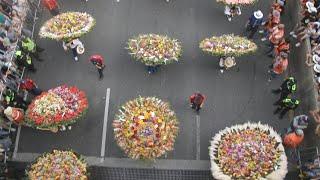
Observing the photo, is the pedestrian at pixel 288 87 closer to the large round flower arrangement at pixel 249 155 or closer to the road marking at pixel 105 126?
the large round flower arrangement at pixel 249 155

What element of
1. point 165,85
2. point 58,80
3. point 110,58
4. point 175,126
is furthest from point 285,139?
point 58,80

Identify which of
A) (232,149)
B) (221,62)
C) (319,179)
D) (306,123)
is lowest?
(319,179)

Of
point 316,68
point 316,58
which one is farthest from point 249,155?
point 316,58

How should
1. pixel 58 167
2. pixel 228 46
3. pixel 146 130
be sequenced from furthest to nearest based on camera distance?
pixel 228 46, pixel 146 130, pixel 58 167

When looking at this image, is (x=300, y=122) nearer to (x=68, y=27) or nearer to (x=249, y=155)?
(x=249, y=155)

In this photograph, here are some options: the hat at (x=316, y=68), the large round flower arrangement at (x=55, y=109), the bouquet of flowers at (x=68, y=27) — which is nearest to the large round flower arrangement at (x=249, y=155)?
the hat at (x=316, y=68)

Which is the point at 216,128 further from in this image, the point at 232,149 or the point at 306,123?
the point at 306,123
